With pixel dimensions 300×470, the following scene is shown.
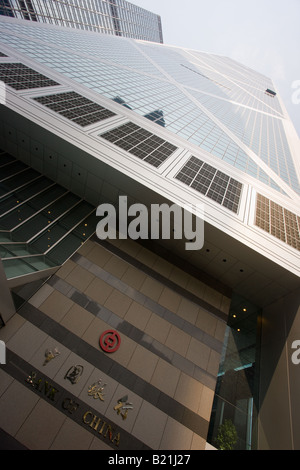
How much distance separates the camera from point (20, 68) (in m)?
22.4

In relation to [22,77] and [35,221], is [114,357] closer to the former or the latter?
[35,221]

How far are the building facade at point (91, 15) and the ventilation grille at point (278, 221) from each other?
8663 cm

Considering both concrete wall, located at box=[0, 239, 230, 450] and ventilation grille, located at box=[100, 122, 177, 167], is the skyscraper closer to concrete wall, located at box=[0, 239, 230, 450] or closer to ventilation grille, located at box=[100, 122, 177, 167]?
concrete wall, located at box=[0, 239, 230, 450]

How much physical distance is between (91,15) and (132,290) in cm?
14049

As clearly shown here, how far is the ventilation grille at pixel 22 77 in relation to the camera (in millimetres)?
18595

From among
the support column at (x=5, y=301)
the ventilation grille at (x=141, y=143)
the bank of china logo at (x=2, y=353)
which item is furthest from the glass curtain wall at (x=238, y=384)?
the ventilation grille at (x=141, y=143)

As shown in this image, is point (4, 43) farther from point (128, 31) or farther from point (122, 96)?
point (128, 31)

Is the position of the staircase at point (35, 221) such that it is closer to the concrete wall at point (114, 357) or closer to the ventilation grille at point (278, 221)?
the concrete wall at point (114, 357)

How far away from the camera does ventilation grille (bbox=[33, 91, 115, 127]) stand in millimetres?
17734

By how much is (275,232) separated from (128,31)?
16753cm

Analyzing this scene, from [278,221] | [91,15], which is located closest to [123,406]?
[278,221]

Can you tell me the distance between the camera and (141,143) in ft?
62.3

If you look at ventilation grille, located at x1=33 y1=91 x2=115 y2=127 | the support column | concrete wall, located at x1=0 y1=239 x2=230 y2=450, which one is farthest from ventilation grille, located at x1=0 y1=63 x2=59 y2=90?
the support column
